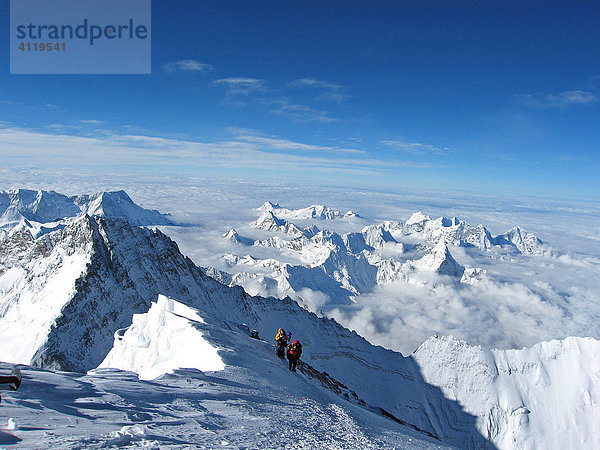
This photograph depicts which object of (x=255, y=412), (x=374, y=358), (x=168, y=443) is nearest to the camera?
(x=168, y=443)

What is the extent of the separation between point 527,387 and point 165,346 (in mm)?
155751

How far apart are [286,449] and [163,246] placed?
443 ft

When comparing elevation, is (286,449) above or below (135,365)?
above

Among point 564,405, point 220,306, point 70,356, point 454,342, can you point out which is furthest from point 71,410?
point 564,405

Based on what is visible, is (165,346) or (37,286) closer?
(165,346)

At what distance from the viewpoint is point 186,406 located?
14.7m

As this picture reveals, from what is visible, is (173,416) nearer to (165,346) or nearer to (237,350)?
(237,350)

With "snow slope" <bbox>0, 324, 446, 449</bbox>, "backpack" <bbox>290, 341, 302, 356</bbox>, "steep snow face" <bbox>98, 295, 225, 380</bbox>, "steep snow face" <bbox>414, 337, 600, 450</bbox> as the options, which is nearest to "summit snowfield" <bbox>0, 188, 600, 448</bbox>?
"steep snow face" <bbox>98, 295, 225, 380</bbox>

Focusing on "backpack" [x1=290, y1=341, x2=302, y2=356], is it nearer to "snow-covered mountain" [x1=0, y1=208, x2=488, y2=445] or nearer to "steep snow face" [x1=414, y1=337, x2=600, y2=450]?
"snow-covered mountain" [x1=0, y1=208, x2=488, y2=445]

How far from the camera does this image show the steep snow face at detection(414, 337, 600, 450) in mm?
126500

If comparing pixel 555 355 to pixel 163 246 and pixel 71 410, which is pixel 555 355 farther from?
pixel 71 410

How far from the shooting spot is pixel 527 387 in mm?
136875

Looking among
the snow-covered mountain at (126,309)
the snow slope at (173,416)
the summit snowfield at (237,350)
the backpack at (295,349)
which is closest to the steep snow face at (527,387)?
the summit snowfield at (237,350)

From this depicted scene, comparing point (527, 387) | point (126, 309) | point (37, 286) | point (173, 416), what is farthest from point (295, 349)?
point (527, 387)
